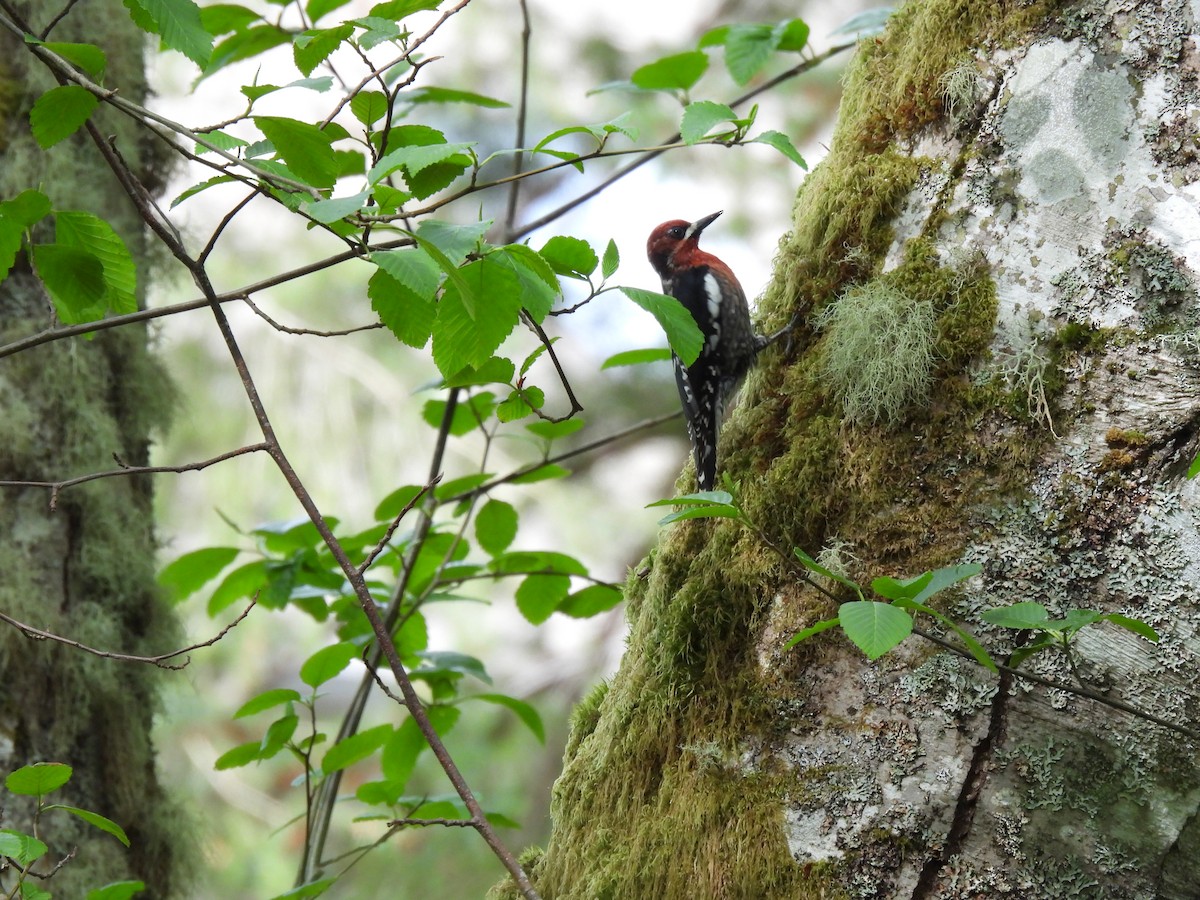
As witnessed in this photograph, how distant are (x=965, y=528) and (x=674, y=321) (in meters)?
0.52

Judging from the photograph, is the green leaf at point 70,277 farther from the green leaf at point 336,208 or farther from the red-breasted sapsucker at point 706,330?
the red-breasted sapsucker at point 706,330

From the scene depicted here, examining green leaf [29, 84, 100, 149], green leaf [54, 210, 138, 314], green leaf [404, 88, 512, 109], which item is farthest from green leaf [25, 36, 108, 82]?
green leaf [404, 88, 512, 109]

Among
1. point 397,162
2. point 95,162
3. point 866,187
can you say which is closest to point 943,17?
point 866,187

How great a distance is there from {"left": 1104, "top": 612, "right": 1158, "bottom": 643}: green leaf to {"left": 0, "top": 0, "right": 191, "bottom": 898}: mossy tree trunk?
2.12 meters

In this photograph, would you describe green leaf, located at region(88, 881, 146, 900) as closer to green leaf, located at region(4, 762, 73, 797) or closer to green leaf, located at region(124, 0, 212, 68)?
green leaf, located at region(4, 762, 73, 797)

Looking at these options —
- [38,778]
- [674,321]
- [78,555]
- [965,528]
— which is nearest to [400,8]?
[674,321]

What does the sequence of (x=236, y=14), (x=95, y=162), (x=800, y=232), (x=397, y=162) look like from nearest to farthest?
(x=397, y=162) < (x=800, y=232) < (x=236, y=14) < (x=95, y=162)

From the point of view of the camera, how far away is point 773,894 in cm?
141

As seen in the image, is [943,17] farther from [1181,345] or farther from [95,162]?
[95,162]

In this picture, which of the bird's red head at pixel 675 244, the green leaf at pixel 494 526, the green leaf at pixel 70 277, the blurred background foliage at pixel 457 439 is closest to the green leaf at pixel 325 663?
the green leaf at pixel 494 526

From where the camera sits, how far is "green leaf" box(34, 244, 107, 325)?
151 centimetres

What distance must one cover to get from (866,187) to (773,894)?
1.16m

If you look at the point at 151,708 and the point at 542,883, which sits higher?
the point at 151,708

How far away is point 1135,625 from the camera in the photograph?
122cm
